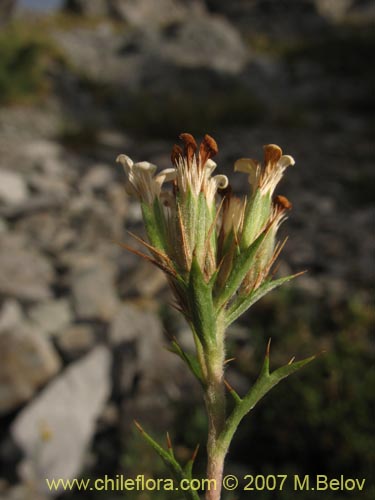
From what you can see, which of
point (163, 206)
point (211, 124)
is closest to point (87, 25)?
point (211, 124)

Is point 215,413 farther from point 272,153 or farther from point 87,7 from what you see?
point 87,7

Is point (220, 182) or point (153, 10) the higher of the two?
point (220, 182)

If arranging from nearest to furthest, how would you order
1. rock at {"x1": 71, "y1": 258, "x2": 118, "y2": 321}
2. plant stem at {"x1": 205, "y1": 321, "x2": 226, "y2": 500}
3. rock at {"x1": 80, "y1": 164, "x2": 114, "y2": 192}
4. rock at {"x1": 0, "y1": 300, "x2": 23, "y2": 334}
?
plant stem at {"x1": 205, "y1": 321, "x2": 226, "y2": 500} → rock at {"x1": 0, "y1": 300, "x2": 23, "y2": 334} → rock at {"x1": 71, "y1": 258, "x2": 118, "y2": 321} → rock at {"x1": 80, "y1": 164, "x2": 114, "y2": 192}

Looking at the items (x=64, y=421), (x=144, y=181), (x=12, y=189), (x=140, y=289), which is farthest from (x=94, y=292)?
(x=144, y=181)

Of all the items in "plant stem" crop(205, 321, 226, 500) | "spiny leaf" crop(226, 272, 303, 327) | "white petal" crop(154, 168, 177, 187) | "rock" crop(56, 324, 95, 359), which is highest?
"white petal" crop(154, 168, 177, 187)

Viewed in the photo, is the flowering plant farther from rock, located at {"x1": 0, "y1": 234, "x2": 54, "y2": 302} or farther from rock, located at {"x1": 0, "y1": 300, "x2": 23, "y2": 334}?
rock, located at {"x1": 0, "y1": 234, "x2": 54, "y2": 302}

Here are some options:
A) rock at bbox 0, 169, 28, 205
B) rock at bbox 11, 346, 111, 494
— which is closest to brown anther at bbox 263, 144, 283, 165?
rock at bbox 11, 346, 111, 494

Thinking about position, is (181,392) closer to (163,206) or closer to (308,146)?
(163,206)
